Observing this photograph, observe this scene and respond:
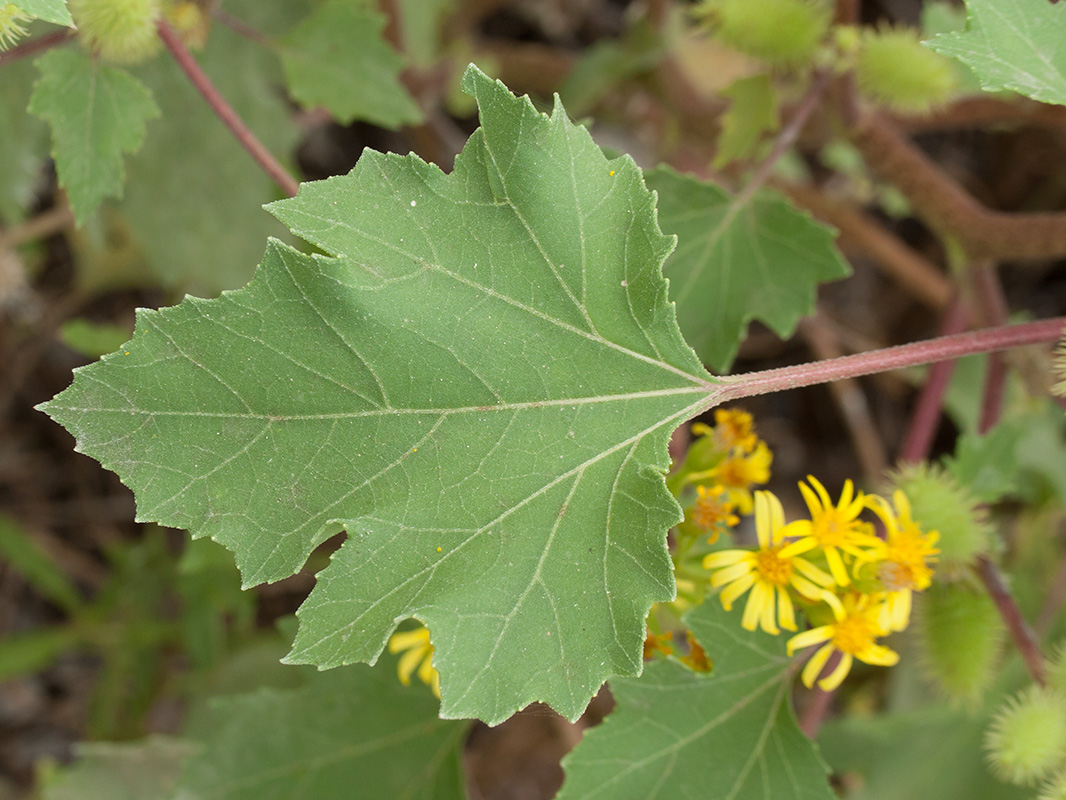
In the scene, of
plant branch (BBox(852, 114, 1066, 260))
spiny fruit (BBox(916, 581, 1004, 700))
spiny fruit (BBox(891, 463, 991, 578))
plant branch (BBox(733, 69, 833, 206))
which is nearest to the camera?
spiny fruit (BBox(891, 463, 991, 578))

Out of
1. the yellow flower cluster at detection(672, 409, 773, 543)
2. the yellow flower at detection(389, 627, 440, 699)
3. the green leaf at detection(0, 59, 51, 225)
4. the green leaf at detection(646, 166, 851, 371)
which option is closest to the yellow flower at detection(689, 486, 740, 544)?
the yellow flower cluster at detection(672, 409, 773, 543)

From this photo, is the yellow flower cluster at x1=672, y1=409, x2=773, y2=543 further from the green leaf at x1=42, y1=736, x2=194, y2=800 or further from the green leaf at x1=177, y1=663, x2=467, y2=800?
the green leaf at x1=42, y1=736, x2=194, y2=800

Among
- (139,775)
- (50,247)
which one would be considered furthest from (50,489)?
(139,775)

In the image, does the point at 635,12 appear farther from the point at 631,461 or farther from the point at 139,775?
the point at 139,775

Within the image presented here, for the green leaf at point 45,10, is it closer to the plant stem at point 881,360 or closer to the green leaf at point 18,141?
the plant stem at point 881,360

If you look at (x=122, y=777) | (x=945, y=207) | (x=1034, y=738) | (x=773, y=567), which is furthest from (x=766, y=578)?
(x=122, y=777)

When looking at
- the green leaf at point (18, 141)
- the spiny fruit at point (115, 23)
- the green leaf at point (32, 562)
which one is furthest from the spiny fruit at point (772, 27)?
the green leaf at point (32, 562)
